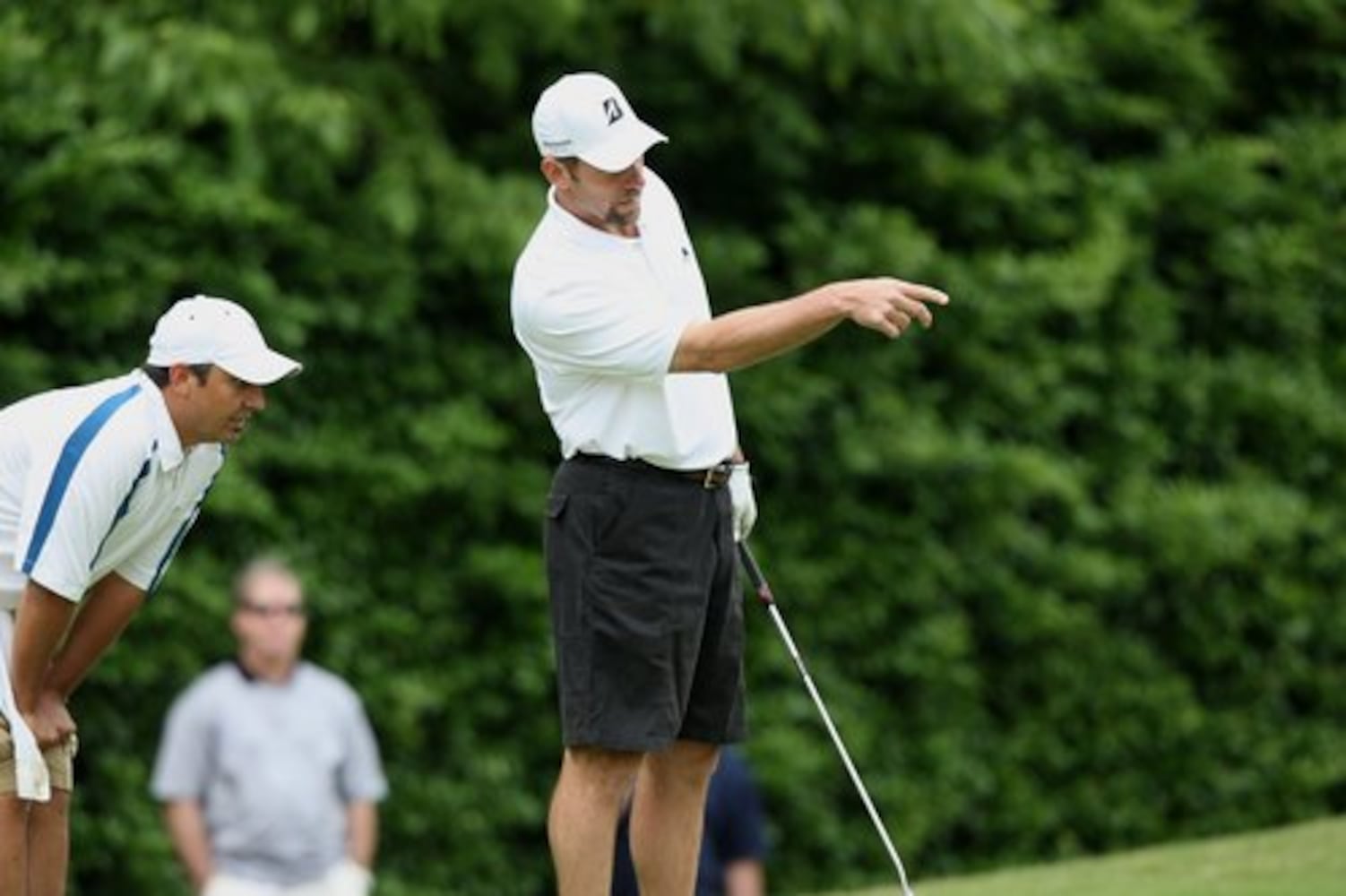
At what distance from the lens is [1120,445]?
51.3 feet

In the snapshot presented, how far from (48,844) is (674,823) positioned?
1.49 meters

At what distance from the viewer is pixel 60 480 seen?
754 cm

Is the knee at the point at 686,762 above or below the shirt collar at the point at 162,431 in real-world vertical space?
below

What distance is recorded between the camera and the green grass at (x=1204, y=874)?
10820 millimetres

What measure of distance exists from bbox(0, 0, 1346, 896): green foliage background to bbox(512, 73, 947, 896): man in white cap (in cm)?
478

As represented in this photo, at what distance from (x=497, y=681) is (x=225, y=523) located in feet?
5.05

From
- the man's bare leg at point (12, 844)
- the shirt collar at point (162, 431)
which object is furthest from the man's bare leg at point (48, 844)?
the shirt collar at point (162, 431)

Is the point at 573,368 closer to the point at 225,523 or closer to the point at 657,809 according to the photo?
the point at 657,809

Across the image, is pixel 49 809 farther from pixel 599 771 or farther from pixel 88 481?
pixel 599 771

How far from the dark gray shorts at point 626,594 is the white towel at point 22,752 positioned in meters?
1.17

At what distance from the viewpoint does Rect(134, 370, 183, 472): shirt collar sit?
7645 millimetres

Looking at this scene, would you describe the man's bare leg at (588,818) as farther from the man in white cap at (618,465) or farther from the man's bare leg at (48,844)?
the man's bare leg at (48,844)

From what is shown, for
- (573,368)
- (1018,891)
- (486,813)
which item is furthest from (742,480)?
(486,813)

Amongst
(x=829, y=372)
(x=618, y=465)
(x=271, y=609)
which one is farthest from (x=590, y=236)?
(x=829, y=372)
